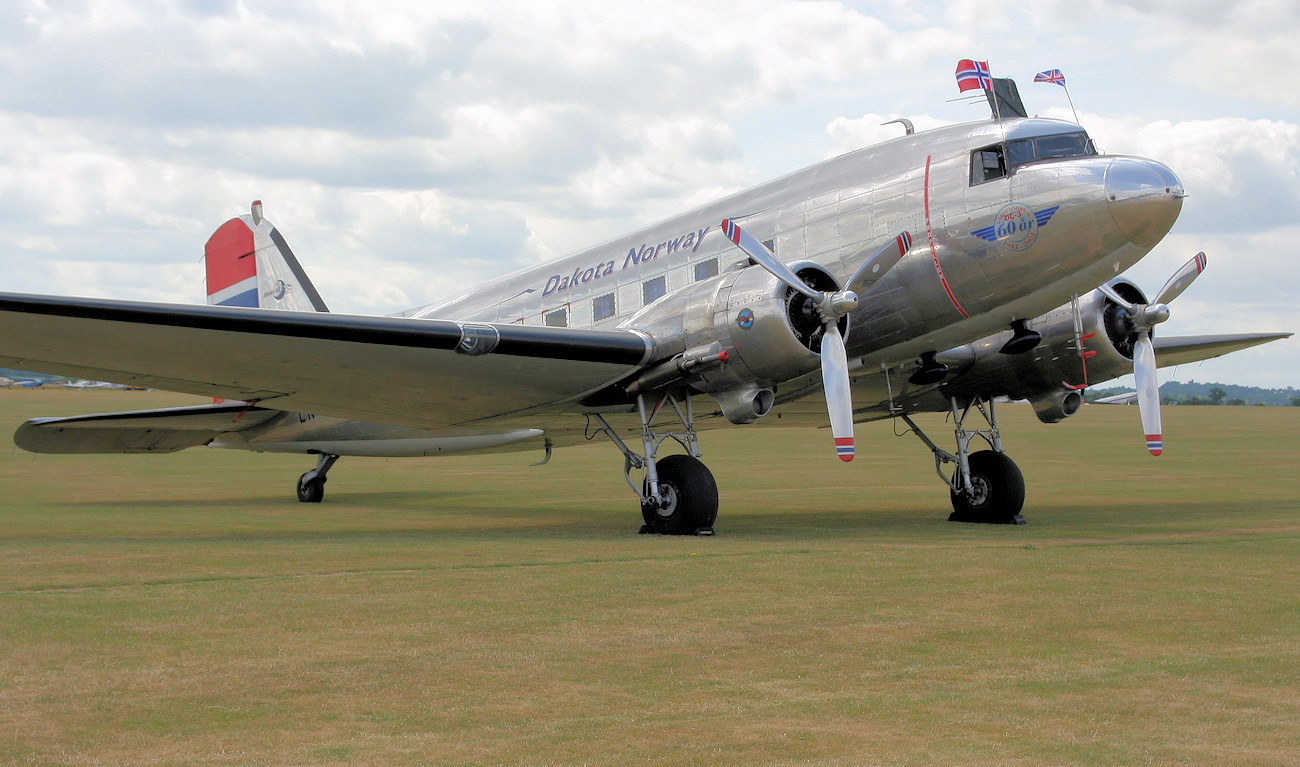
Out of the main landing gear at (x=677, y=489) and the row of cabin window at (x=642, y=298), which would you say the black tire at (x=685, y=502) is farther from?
the row of cabin window at (x=642, y=298)

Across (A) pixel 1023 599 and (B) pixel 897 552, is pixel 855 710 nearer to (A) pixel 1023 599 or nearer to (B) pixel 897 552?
(A) pixel 1023 599

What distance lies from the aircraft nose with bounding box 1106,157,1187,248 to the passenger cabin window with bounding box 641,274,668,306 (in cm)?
526

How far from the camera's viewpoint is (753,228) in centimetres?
1360

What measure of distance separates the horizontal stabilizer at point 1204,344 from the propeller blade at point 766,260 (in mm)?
7937

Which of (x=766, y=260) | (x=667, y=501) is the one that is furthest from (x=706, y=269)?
(x=667, y=501)

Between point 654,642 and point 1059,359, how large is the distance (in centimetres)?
1002

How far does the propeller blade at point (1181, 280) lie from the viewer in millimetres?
14242

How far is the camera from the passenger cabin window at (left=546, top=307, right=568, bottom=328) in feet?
51.9

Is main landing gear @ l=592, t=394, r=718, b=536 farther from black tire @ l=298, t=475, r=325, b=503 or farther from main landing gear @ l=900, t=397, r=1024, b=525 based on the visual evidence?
black tire @ l=298, t=475, r=325, b=503

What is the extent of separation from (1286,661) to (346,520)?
12.1 meters

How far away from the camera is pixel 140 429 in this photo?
16.8 m

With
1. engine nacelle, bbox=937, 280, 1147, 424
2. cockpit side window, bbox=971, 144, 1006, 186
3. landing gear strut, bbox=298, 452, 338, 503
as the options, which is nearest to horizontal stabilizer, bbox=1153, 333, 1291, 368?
engine nacelle, bbox=937, 280, 1147, 424

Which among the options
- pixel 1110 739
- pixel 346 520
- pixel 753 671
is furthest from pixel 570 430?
pixel 1110 739

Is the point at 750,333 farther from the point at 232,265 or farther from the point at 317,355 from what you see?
the point at 232,265
